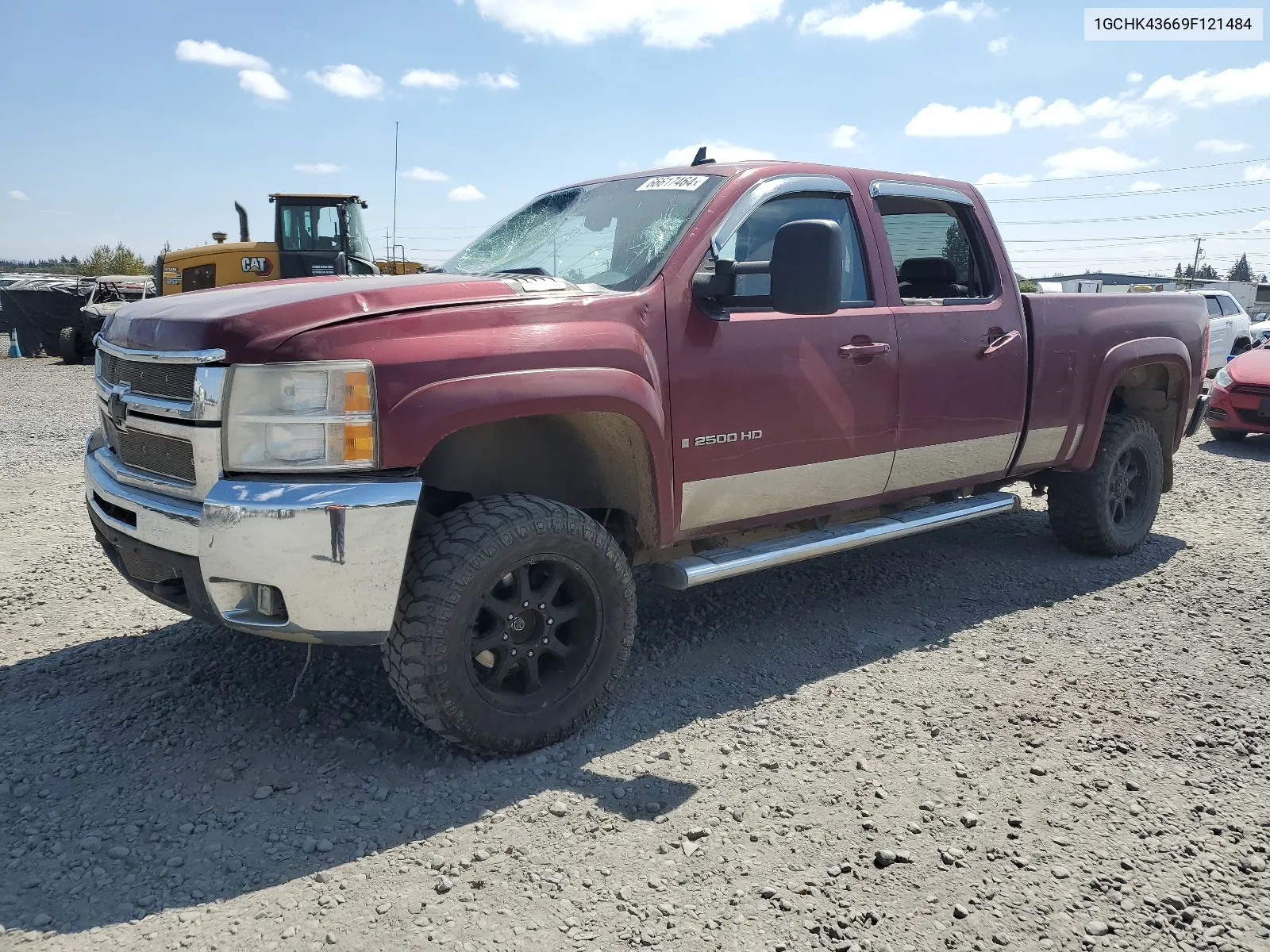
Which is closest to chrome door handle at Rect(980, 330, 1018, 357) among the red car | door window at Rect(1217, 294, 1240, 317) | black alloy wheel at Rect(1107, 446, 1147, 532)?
black alloy wheel at Rect(1107, 446, 1147, 532)

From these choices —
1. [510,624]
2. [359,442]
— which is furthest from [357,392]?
[510,624]

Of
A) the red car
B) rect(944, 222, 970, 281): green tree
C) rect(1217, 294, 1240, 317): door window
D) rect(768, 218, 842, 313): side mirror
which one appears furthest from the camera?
rect(1217, 294, 1240, 317): door window

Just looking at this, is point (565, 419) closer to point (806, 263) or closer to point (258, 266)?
point (806, 263)

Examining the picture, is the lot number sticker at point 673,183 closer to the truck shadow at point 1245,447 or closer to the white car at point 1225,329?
the truck shadow at point 1245,447

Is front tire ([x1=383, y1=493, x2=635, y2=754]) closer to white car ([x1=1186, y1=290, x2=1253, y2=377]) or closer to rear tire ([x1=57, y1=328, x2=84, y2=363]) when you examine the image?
white car ([x1=1186, y1=290, x2=1253, y2=377])

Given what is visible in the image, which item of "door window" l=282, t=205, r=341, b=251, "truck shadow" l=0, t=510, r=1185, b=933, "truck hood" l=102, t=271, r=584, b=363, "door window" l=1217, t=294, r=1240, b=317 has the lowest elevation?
"truck shadow" l=0, t=510, r=1185, b=933

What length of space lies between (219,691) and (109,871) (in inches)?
43.5

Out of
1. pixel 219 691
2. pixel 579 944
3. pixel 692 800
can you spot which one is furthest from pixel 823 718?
pixel 219 691

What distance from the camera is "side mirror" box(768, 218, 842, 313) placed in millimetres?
3211

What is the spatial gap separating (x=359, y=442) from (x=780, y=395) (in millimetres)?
1664

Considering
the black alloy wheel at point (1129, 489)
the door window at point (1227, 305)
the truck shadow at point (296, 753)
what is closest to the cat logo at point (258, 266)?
the truck shadow at point (296, 753)

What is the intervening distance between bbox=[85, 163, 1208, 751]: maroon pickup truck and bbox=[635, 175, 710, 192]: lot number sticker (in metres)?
0.04

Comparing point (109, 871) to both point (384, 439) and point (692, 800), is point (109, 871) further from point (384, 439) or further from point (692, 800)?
point (692, 800)

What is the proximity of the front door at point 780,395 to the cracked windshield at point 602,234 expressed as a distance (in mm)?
224
